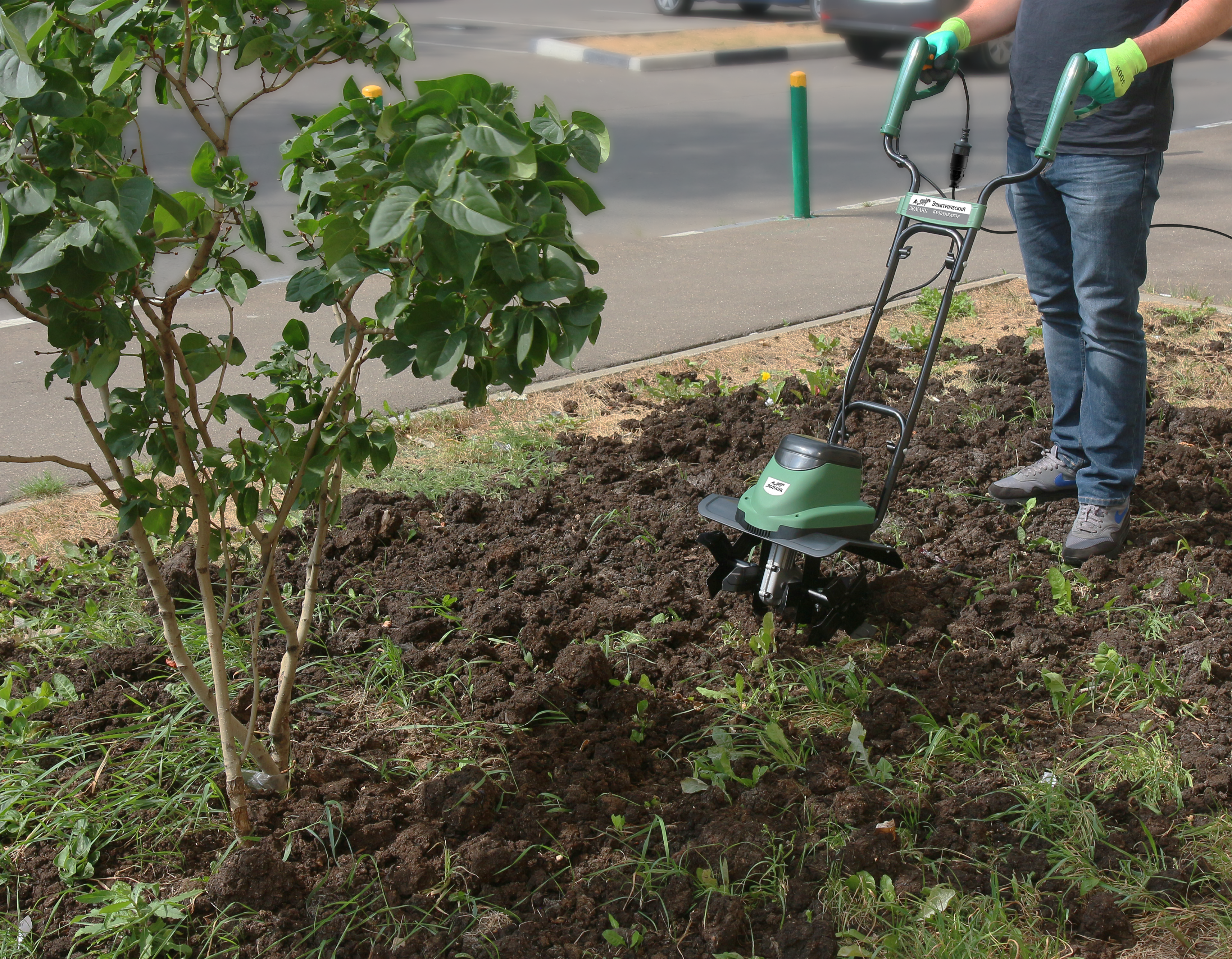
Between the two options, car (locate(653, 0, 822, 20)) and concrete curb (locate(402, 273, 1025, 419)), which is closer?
concrete curb (locate(402, 273, 1025, 419))

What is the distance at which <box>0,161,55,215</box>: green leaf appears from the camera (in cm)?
155

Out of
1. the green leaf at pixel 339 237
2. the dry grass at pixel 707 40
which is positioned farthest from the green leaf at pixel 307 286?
the dry grass at pixel 707 40

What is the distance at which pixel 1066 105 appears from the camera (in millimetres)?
3023

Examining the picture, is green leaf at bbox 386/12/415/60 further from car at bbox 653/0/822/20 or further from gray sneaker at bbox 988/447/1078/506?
car at bbox 653/0/822/20

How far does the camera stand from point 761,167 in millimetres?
10789

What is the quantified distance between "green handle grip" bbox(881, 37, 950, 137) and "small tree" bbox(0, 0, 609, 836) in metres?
1.79

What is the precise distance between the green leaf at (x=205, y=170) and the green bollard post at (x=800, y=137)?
276 inches

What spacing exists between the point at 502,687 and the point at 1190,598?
212 cm

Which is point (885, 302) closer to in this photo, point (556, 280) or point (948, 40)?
point (948, 40)

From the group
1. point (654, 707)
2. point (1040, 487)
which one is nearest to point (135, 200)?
point (654, 707)

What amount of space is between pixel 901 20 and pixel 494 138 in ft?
52.2

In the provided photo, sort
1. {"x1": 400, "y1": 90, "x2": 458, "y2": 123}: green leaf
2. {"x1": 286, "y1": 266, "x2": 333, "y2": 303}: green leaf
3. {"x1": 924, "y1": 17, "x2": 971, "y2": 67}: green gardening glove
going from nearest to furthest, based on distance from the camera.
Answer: {"x1": 400, "y1": 90, "x2": 458, "y2": 123}: green leaf
{"x1": 286, "y1": 266, "x2": 333, "y2": 303}: green leaf
{"x1": 924, "y1": 17, "x2": 971, "y2": 67}: green gardening glove

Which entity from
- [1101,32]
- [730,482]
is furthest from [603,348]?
[1101,32]

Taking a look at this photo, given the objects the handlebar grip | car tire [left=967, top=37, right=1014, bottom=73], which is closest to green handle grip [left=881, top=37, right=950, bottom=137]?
the handlebar grip
